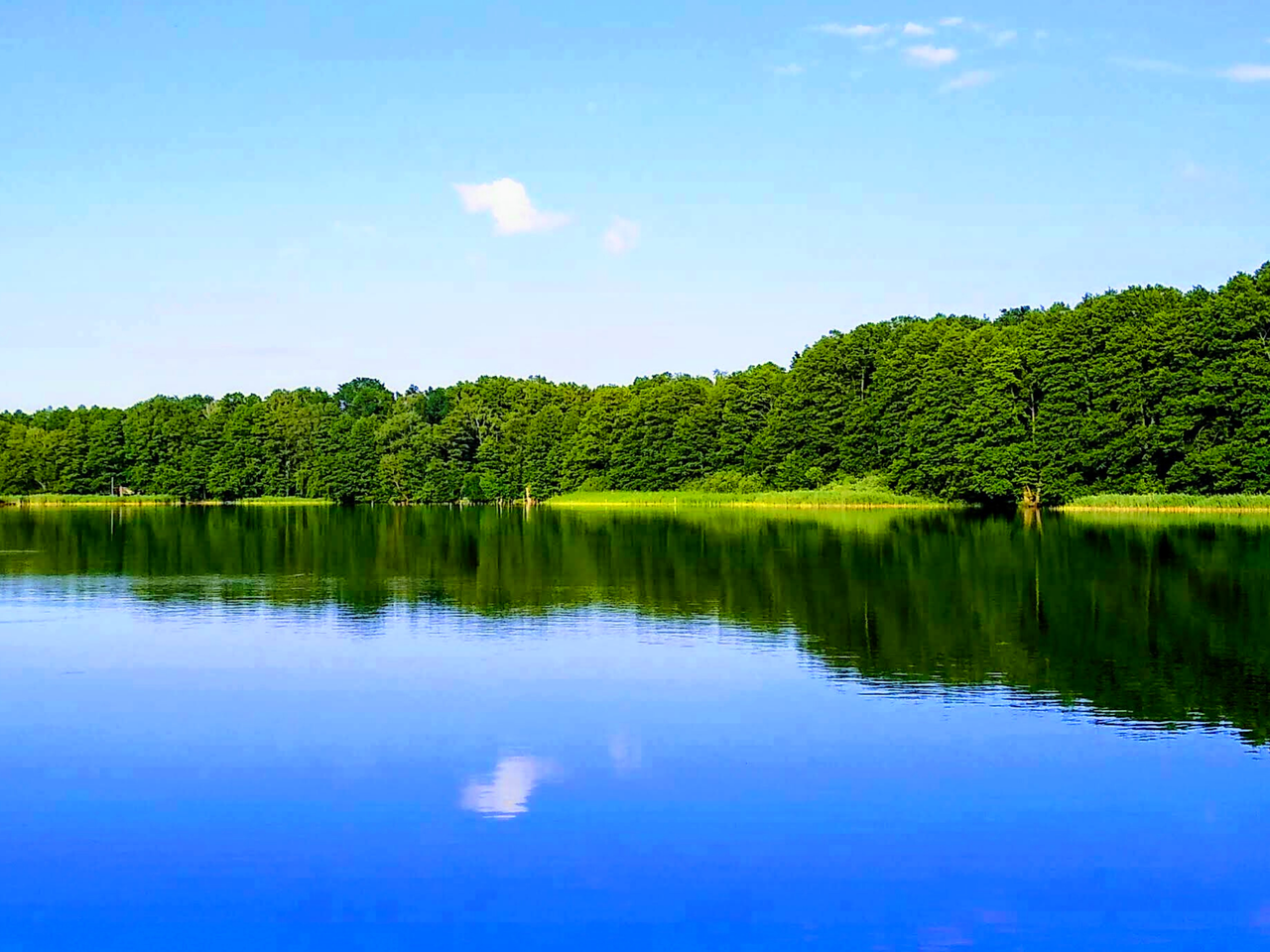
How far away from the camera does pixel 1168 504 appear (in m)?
69.1

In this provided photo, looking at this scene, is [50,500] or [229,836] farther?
[50,500]

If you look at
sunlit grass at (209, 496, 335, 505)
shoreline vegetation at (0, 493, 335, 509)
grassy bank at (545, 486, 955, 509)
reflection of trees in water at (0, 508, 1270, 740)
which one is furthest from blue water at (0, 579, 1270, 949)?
shoreline vegetation at (0, 493, 335, 509)

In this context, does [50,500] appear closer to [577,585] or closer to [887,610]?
[577,585]

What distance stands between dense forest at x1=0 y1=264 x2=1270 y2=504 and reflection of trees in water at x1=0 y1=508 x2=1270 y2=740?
13.0 m

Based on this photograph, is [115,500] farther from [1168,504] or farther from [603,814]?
[603,814]

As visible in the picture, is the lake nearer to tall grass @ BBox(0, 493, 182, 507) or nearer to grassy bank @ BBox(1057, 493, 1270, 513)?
grassy bank @ BBox(1057, 493, 1270, 513)

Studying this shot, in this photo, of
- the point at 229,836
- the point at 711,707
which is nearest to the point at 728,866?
the point at 229,836

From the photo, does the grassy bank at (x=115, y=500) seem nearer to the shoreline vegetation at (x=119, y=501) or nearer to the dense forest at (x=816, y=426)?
the shoreline vegetation at (x=119, y=501)

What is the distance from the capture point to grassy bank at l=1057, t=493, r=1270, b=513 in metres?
65.2

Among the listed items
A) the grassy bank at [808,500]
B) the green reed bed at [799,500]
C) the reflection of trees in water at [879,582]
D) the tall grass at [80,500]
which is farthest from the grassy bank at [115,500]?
the reflection of trees in water at [879,582]

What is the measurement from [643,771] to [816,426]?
8771 cm

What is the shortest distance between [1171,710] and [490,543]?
39.0 meters

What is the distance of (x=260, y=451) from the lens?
12988 cm

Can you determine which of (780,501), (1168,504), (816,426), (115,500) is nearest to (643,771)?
(1168,504)
